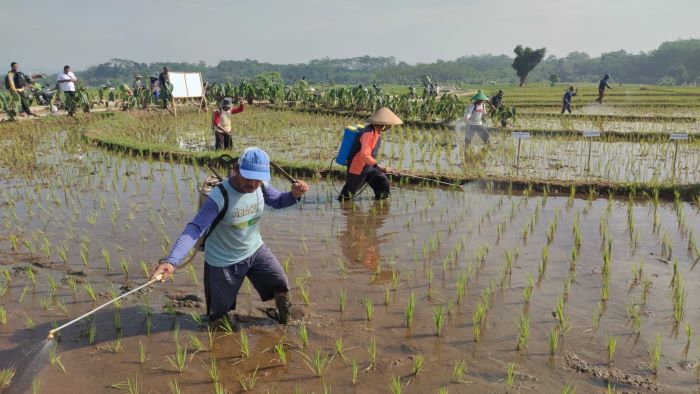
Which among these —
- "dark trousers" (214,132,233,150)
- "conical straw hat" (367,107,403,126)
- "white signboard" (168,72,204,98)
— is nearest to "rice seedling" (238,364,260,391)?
"conical straw hat" (367,107,403,126)

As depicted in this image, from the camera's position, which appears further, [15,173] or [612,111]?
[612,111]

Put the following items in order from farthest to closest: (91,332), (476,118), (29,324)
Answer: (476,118), (29,324), (91,332)

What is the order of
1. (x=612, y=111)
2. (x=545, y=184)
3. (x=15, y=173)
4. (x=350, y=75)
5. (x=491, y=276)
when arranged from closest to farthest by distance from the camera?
1. (x=491, y=276)
2. (x=545, y=184)
3. (x=15, y=173)
4. (x=612, y=111)
5. (x=350, y=75)

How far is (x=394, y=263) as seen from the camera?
4.67m

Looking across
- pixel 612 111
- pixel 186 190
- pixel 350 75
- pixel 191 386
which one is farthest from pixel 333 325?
pixel 350 75

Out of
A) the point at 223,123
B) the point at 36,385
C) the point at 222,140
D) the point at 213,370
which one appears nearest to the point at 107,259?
the point at 36,385

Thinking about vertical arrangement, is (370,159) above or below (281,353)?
above

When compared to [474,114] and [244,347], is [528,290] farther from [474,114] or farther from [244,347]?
[474,114]

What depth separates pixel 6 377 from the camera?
282cm

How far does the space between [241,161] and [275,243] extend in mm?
2313

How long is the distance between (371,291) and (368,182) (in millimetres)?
2728

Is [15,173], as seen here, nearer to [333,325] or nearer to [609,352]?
[333,325]

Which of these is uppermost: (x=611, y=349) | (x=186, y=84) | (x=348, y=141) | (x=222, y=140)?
(x=186, y=84)

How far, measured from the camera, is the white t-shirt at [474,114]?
987 cm
